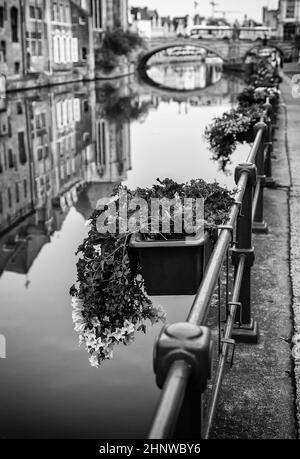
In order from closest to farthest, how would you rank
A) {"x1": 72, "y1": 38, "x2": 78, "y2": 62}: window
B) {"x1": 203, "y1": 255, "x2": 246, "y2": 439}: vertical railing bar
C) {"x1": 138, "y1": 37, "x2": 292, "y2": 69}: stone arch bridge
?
{"x1": 203, "y1": 255, "x2": 246, "y2": 439}: vertical railing bar → {"x1": 72, "y1": 38, "x2": 78, "y2": 62}: window → {"x1": 138, "y1": 37, "x2": 292, "y2": 69}: stone arch bridge

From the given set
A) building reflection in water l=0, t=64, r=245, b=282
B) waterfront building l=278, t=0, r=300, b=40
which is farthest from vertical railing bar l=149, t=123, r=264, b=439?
waterfront building l=278, t=0, r=300, b=40

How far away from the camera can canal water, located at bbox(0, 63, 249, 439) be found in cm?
517

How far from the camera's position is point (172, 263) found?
332 centimetres

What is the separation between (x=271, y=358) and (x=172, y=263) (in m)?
0.84

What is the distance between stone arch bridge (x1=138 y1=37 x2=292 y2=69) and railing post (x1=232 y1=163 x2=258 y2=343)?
6607cm

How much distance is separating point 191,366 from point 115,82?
56.8 metres

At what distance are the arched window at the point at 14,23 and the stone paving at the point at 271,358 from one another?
38215mm

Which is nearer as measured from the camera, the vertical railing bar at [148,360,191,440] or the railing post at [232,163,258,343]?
the vertical railing bar at [148,360,191,440]

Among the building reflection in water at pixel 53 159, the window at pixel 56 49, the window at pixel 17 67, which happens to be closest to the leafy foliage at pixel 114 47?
the window at pixel 56 49

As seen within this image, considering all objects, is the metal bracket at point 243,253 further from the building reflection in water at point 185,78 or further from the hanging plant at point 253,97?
the building reflection in water at point 185,78

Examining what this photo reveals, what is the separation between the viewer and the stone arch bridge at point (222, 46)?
68125mm

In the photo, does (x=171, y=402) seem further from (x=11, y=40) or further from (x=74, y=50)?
(x=74, y=50)

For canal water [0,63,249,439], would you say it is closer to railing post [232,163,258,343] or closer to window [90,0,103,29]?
railing post [232,163,258,343]
